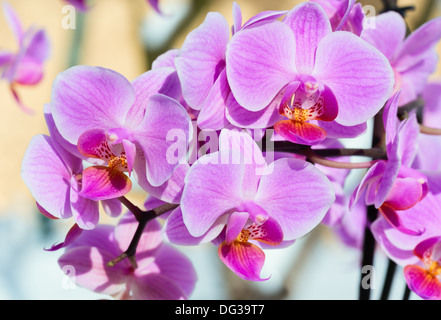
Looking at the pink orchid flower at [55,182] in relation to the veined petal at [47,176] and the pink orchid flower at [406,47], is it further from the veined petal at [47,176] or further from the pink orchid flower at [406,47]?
the pink orchid flower at [406,47]

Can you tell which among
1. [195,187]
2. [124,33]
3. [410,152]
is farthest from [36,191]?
[124,33]

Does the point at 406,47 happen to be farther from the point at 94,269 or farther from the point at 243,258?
the point at 94,269

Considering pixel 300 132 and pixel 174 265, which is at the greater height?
pixel 300 132

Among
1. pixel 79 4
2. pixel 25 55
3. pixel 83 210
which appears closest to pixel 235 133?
pixel 83 210

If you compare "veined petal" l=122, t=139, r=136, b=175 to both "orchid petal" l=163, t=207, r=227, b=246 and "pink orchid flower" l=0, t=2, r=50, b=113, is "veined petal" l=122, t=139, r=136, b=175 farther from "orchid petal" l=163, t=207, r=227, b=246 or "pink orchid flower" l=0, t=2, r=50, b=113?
"pink orchid flower" l=0, t=2, r=50, b=113

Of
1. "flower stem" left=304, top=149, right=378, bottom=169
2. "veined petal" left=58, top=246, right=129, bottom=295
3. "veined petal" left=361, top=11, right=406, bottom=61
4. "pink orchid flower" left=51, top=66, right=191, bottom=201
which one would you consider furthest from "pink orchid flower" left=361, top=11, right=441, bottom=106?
"veined petal" left=58, top=246, right=129, bottom=295

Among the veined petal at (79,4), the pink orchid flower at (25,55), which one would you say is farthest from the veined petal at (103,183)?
the pink orchid flower at (25,55)
